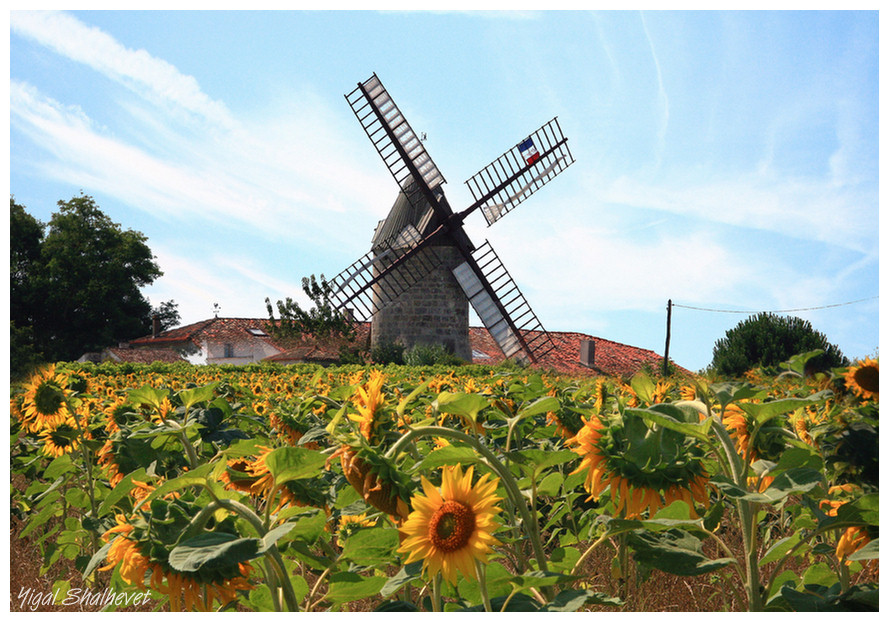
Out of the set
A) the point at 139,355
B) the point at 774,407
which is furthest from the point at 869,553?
the point at 139,355

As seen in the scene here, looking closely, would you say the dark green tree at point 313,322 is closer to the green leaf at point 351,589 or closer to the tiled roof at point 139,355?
the tiled roof at point 139,355

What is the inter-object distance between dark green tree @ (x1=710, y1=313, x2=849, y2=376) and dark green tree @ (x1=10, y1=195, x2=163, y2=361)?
25221 mm

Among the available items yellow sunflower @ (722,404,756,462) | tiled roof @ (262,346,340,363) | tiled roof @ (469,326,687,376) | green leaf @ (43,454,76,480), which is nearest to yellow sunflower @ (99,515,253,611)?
yellow sunflower @ (722,404,756,462)

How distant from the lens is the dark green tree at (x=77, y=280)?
29.0 meters

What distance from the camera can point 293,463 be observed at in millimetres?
1126

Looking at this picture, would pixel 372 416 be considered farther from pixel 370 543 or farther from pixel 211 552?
pixel 211 552

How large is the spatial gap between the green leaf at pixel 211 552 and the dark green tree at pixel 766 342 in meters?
21.4

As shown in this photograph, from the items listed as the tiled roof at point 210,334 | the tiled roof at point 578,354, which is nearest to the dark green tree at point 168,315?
the tiled roof at point 210,334

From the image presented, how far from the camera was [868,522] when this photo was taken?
1333mm

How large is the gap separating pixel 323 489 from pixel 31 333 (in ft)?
97.2

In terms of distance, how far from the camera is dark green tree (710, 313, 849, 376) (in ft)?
69.1

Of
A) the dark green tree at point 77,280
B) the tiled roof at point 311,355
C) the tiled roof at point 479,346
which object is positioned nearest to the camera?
the tiled roof at point 311,355

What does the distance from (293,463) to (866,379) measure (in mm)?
1875
